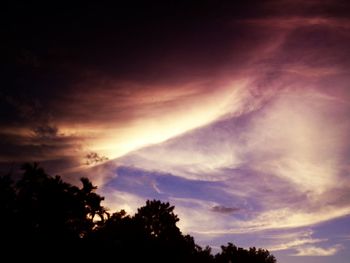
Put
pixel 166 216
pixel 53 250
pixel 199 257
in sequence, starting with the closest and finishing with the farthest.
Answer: pixel 53 250, pixel 166 216, pixel 199 257

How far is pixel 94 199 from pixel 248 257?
4723 centimetres

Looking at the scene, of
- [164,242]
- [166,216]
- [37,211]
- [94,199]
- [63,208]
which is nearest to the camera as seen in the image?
[37,211]

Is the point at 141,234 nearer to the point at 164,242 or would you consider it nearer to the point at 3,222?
the point at 164,242

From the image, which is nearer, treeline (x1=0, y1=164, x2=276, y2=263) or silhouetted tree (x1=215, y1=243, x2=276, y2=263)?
treeline (x1=0, y1=164, x2=276, y2=263)

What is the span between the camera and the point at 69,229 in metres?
46.1

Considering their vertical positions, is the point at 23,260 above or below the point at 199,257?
below

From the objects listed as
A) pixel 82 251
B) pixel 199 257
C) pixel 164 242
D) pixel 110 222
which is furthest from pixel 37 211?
pixel 199 257

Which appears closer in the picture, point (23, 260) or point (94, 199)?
point (23, 260)

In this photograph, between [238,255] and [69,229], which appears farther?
[238,255]

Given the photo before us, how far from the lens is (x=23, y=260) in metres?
37.9

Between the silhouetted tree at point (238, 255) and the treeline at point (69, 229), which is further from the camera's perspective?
the silhouetted tree at point (238, 255)

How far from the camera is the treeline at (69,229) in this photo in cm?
3959

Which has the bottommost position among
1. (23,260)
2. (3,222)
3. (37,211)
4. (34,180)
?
(23,260)

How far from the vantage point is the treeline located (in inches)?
1559
